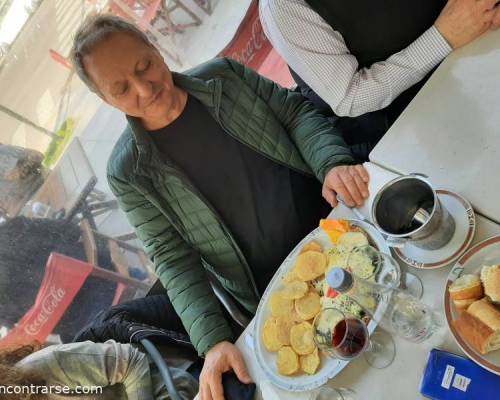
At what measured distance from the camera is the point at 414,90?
1.26 m

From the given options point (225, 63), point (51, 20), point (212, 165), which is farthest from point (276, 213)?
point (51, 20)

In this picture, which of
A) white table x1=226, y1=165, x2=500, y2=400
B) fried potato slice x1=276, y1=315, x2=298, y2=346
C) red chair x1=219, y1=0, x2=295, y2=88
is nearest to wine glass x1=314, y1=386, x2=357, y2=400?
white table x1=226, y1=165, x2=500, y2=400

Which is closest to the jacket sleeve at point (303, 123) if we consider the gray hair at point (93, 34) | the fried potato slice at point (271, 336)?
the gray hair at point (93, 34)

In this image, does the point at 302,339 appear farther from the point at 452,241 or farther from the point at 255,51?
the point at 255,51

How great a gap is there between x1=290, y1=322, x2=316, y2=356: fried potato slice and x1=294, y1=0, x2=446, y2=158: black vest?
688mm

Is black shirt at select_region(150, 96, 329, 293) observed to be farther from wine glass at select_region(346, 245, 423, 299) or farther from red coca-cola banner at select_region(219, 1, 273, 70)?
red coca-cola banner at select_region(219, 1, 273, 70)

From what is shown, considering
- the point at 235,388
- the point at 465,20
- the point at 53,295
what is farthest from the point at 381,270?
the point at 53,295

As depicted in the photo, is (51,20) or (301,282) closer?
(301,282)

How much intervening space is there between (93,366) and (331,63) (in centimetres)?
108

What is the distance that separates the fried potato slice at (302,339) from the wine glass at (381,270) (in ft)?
0.53

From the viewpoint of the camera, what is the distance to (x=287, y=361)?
0.95 meters

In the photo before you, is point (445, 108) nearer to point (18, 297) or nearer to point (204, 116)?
point (204, 116)

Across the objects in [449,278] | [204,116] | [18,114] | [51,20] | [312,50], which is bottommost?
[18,114]

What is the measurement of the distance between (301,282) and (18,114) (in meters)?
2.23
